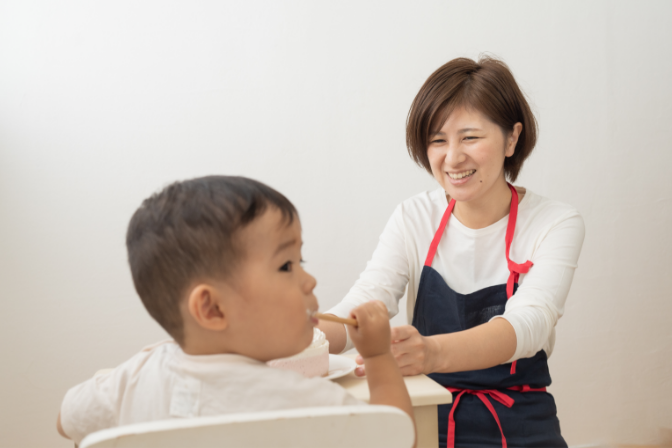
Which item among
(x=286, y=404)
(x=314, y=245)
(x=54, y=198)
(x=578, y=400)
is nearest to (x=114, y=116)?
(x=54, y=198)

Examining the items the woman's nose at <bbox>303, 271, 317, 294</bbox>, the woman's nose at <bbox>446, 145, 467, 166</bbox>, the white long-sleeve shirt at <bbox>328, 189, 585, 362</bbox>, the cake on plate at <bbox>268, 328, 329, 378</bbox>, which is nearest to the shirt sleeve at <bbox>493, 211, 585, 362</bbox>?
the white long-sleeve shirt at <bbox>328, 189, 585, 362</bbox>

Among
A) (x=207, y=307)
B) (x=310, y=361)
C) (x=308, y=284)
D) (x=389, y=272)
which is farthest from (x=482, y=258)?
(x=207, y=307)

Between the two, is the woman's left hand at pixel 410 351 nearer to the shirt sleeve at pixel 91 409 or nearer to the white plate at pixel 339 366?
the white plate at pixel 339 366

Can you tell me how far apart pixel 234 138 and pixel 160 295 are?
1.27 meters

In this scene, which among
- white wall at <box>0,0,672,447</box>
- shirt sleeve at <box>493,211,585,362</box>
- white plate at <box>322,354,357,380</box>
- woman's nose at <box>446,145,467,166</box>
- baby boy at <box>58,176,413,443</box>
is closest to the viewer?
baby boy at <box>58,176,413,443</box>

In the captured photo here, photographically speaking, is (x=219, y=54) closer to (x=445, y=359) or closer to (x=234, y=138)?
(x=234, y=138)

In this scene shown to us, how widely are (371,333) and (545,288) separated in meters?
0.59

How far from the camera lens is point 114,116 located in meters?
1.79

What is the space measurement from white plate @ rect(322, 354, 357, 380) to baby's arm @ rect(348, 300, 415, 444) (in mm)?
159

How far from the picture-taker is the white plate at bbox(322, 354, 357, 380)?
2.82ft

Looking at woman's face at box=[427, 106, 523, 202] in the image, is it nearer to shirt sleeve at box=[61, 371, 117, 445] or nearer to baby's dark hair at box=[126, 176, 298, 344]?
baby's dark hair at box=[126, 176, 298, 344]

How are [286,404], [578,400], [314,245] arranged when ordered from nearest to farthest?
1. [286,404]
2. [314,245]
3. [578,400]

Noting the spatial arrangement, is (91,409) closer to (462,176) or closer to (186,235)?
(186,235)

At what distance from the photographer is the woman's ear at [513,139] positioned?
4.46 feet
